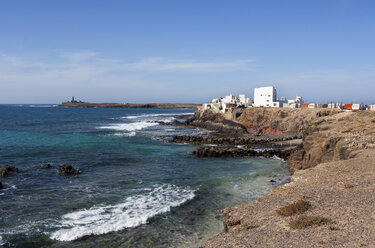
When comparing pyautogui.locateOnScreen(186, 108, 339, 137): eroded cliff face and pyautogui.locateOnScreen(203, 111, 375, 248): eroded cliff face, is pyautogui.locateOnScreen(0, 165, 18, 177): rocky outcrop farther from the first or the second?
pyautogui.locateOnScreen(186, 108, 339, 137): eroded cliff face

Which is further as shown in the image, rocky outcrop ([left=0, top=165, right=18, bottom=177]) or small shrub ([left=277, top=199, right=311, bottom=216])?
rocky outcrop ([left=0, top=165, right=18, bottom=177])

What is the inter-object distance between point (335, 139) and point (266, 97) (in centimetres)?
6400

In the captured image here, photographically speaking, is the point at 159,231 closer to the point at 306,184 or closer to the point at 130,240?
the point at 130,240

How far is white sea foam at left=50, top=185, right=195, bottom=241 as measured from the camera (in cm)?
1511

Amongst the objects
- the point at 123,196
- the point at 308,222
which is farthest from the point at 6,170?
the point at 308,222

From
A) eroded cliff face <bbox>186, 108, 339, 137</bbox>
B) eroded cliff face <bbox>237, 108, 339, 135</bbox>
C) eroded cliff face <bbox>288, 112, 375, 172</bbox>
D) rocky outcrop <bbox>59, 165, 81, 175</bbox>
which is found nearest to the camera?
eroded cliff face <bbox>288, 112, 375, 172</bbox>

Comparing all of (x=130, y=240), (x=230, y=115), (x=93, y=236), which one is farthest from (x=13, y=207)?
(x=230, y=115)

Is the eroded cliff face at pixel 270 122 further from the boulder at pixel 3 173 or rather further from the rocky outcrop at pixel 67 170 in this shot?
the boulder at pixel 3 173

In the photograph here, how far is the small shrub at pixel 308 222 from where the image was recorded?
9.84m

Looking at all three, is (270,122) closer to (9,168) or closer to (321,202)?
(9,168)

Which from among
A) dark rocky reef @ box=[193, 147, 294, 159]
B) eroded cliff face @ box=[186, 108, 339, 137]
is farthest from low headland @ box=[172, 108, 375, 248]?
eroded cliff face @ box=[186, 108, 339, 137]

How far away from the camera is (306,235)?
30.1 ft

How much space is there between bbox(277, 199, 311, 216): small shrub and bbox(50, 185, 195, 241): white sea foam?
28.0 ft

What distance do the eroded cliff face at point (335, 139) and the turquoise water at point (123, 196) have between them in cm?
310
